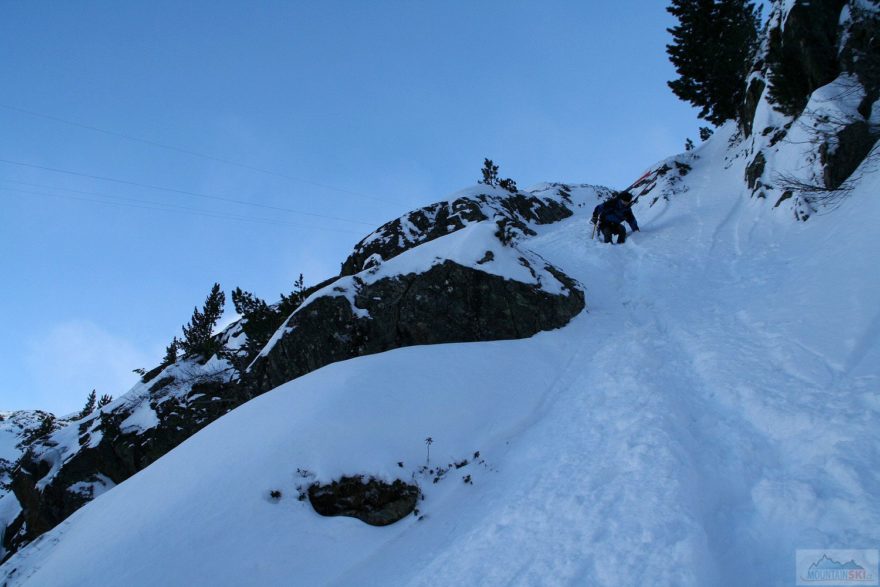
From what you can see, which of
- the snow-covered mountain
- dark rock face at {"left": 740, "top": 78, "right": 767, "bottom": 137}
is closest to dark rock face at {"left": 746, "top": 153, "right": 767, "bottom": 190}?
the snow-covered mountain

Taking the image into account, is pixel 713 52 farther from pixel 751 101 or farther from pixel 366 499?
pixel 366 499

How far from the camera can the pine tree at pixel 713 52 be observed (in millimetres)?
21422

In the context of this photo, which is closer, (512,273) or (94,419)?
(512,273)

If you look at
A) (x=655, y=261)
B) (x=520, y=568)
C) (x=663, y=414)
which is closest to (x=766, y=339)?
(x=663, y=414)

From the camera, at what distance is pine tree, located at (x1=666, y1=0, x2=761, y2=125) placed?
70.3 feet

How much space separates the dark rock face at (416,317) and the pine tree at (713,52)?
21.7 m

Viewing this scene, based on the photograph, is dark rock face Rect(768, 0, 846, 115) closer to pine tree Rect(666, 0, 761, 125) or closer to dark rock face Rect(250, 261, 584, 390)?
pine tree Rect(666, 0, 761, 125)

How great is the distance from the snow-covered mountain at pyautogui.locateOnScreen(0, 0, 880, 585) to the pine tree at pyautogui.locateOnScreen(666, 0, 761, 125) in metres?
10.6

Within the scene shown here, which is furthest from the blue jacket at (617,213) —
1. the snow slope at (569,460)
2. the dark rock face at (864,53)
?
the snow slope at (569,460)

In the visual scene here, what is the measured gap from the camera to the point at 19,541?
1497 centimetres

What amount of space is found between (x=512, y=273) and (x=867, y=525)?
8.37 m

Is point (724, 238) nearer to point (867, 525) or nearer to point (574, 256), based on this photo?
point (574, 256)

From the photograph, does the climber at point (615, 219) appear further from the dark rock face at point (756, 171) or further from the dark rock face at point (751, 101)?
the dark rock face at point (751, 101)

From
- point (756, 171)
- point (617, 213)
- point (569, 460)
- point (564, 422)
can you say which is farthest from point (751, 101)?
point (569, 460)
